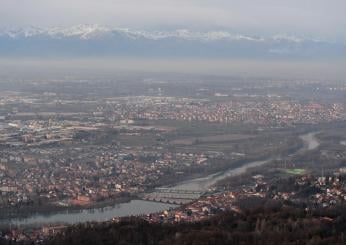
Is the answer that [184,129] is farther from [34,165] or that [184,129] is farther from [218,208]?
[218,208]

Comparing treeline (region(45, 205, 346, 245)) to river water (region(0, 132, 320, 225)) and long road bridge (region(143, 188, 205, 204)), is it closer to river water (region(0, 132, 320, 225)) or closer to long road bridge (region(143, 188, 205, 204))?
river water (region(0, 132, 320, 225))

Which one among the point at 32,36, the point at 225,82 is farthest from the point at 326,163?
the point at 32,36

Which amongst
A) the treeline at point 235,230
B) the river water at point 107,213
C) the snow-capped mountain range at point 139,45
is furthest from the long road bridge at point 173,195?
the snow-capped mountain range at point 139,45

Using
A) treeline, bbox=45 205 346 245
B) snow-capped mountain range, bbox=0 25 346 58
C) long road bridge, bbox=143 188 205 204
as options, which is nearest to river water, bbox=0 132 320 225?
long road bridge, bbox=143 188 205 204

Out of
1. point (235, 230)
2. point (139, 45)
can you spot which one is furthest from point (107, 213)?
point (139, 45)

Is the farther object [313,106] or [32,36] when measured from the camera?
[32,36]
